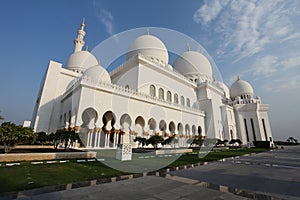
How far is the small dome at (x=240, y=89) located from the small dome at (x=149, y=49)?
71.1ft

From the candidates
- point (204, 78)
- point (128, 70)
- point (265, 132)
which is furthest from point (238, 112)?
point (128, 70)

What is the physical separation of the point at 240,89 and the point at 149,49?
2569 centimetres

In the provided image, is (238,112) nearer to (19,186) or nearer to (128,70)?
(128,70)

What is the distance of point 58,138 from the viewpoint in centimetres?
1024

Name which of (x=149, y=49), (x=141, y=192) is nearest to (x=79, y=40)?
(x=149, y=49)

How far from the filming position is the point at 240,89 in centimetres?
3741

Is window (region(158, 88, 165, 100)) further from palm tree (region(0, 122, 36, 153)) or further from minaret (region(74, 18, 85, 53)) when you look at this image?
minaret (region(74, 18, 85, 53))

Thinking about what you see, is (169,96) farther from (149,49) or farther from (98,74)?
(98,74)

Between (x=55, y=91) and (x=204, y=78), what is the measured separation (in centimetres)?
2704

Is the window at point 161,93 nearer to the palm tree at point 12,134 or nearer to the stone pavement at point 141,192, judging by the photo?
the palm tree at point 12,134

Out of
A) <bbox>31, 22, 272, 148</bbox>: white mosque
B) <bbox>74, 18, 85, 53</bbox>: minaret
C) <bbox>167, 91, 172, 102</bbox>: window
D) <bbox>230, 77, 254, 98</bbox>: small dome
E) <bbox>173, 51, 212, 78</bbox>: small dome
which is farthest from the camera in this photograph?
<bbox>230, 77, 254, 98</bbox>: small dome

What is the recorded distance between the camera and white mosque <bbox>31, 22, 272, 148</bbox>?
1494 centimetres

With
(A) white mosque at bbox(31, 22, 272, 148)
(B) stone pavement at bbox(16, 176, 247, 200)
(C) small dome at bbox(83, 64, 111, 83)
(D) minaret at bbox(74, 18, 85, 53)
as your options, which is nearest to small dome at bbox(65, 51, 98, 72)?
(A) white mosque at bbox(31, 22, 272, 148)

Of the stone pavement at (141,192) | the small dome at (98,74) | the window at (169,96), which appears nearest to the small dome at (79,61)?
the small dome at (98,74)
